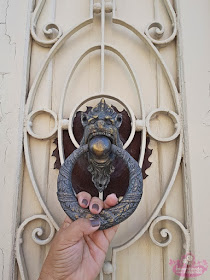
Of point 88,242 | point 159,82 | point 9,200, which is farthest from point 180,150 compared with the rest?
point 9,200

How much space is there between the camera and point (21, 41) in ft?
2.61

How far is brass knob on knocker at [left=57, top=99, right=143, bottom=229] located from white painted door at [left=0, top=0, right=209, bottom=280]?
0.52ft

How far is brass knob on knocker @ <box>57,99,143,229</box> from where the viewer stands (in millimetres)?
541

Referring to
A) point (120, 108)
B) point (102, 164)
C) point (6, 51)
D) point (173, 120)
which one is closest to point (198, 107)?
point (173, 120)

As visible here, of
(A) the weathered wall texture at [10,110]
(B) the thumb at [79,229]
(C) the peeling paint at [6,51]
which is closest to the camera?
(B) the thumb at [79,229]

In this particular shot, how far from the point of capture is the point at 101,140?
1.78 feet

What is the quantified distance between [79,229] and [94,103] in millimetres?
387

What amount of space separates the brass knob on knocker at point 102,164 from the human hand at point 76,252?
16mm

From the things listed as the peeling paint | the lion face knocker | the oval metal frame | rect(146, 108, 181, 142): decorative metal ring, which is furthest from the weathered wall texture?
rect(146, 108, 181, 142): decorative metal ring

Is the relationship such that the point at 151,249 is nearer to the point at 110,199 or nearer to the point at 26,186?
the point at 110,199

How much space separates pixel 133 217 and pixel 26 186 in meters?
0.30

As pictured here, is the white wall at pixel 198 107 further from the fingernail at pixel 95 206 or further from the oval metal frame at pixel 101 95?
the fingernail at pixel 95 206

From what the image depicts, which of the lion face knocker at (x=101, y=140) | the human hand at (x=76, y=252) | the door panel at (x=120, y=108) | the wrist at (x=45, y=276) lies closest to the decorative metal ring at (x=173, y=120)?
the door panel at (x=120, y=108)

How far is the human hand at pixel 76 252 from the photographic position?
1.73ft
